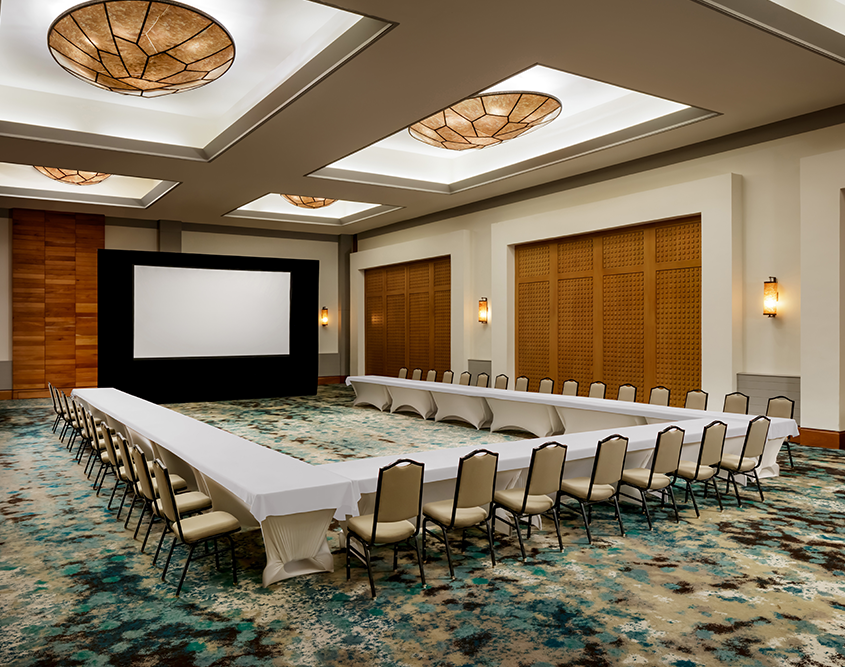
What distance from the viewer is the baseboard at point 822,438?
8.14 m

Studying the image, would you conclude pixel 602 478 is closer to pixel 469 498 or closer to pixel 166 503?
pixel 469 498

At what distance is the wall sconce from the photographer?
8781 millimetres

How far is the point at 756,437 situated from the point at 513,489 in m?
2.69

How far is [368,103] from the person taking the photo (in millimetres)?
7871

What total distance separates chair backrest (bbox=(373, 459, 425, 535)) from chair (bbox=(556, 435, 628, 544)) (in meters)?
1.39

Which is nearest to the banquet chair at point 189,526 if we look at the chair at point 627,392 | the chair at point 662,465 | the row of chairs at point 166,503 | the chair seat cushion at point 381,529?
the row of chairs at point 166,503

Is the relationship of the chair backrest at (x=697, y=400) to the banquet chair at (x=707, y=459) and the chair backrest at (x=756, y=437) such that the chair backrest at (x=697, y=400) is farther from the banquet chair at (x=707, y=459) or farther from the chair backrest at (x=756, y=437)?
the banquet chair at (x=707, y=459)

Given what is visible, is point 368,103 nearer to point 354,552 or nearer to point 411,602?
point 354,552

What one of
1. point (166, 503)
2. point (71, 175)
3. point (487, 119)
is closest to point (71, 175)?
point (71, 175)

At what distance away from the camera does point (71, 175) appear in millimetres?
12016

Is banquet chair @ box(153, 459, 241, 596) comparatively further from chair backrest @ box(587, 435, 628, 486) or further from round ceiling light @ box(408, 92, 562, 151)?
round ceiling light @ box(408, 92, 562, 151)

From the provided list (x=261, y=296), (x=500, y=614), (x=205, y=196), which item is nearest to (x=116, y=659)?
(x=500, y=614)

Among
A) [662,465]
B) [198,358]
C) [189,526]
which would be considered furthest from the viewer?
[198,358]

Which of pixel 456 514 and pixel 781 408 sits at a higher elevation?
pixel 781 408
